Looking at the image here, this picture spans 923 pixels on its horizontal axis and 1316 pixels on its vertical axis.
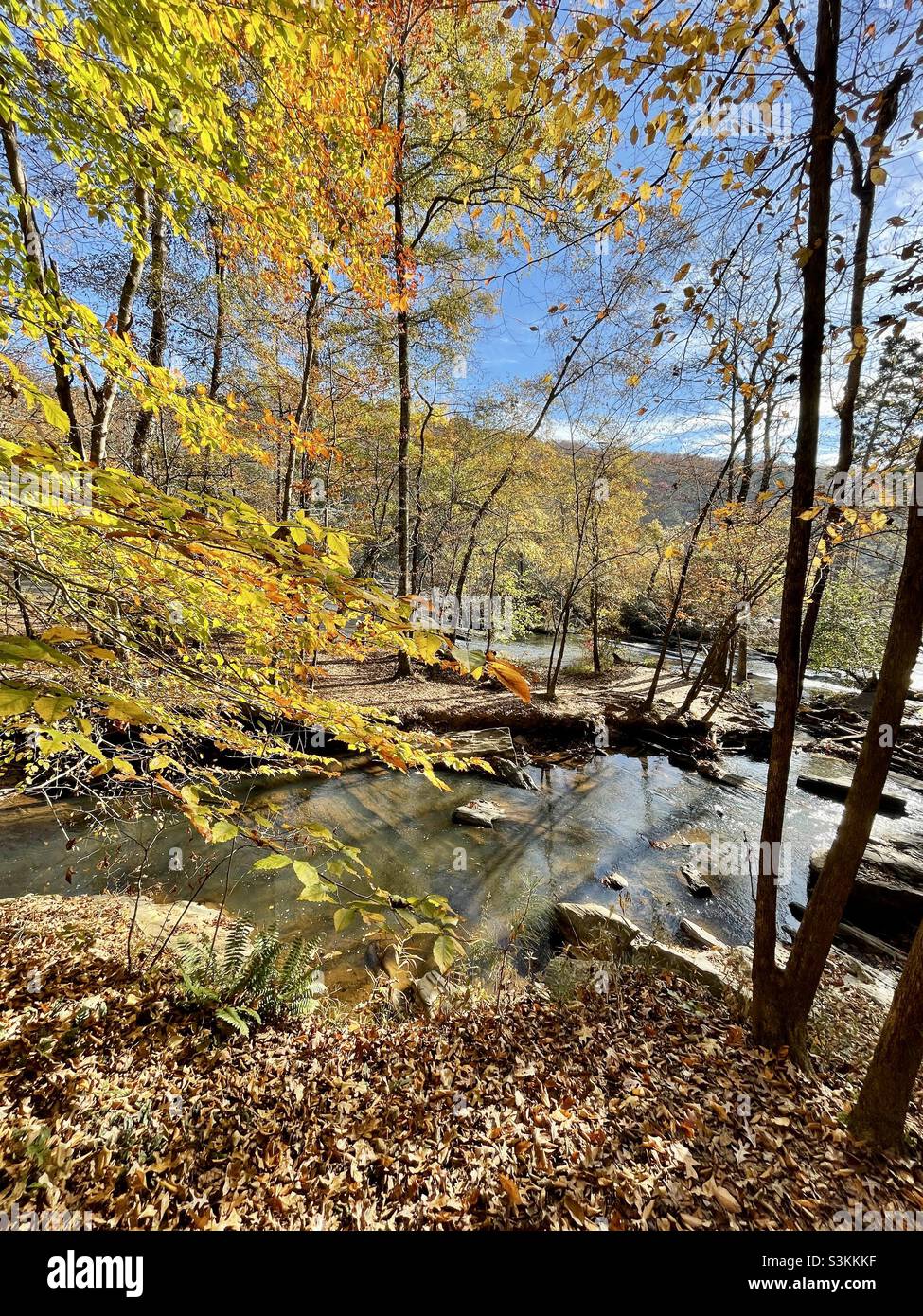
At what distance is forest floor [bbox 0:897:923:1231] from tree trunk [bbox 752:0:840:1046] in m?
0.70

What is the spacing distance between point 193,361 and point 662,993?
569 inches

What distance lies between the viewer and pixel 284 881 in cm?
623

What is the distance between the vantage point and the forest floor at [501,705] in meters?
11.0

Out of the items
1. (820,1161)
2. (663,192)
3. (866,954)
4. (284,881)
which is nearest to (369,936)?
(284,881)

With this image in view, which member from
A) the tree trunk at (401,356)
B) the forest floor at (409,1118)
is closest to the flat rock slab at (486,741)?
the tree trunk at (401,356)

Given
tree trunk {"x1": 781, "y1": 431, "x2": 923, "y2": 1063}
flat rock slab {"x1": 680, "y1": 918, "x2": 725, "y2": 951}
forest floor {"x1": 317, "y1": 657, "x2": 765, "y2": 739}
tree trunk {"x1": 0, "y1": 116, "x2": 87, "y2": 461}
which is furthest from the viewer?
forest floor {"x1": 317, "y1": 657, "x2": 765, "y2": 739}

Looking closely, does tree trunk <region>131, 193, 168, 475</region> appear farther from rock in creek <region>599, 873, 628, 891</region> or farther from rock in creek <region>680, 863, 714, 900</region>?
rock in creek <region>680, 863, 714, 900</region>

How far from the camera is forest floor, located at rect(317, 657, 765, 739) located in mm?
10984

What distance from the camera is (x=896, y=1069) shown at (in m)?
2.54

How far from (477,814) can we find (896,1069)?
623 centimetres

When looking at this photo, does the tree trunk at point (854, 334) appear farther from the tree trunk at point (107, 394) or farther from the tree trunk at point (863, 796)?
the tree trunk at point (107, 394)

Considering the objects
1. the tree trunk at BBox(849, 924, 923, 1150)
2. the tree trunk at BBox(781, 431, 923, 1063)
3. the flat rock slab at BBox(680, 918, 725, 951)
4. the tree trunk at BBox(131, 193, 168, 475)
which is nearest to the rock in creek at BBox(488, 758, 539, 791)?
the flat rock slab at BBox(680, 918, 725, 951)
